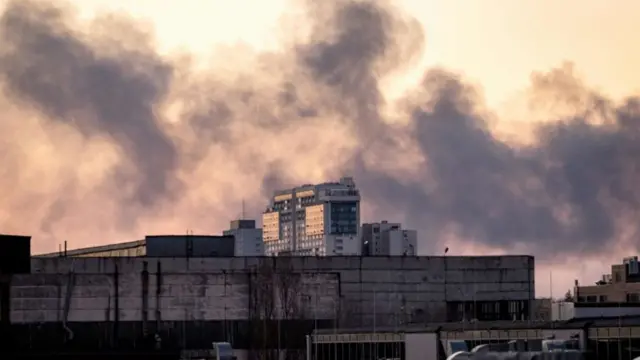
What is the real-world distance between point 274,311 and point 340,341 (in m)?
21.0

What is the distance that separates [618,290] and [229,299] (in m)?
72.1

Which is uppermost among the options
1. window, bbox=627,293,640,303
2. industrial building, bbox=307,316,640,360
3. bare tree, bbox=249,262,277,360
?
window, bbox=627,293,640,303

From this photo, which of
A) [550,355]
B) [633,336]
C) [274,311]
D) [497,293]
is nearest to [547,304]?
[497,293]

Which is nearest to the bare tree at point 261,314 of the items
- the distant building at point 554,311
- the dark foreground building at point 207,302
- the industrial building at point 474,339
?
the dark foreground building at point 207,302

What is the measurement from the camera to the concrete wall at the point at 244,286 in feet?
385

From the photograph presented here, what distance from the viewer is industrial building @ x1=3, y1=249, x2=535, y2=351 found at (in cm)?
11700

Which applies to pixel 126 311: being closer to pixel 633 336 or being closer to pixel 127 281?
pixel 127 281

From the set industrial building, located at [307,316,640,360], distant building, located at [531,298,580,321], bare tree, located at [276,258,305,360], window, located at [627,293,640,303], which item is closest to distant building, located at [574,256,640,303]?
window, located at [627,293,640,303]

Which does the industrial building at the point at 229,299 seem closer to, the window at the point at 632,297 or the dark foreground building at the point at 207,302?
the dark foreground building at the point at 207,302

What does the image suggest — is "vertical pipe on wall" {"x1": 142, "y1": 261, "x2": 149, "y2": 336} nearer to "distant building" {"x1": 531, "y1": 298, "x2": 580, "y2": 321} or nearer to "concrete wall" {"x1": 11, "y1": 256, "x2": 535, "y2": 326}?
"concrete wall" {"x1": 11, "y1": 256, "x2": 535, "y2": 326}

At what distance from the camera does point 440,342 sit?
3620 inches

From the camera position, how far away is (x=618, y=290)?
179 meters

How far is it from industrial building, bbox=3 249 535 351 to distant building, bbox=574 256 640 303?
44262 mm

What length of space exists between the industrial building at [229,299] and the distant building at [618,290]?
44.3m
